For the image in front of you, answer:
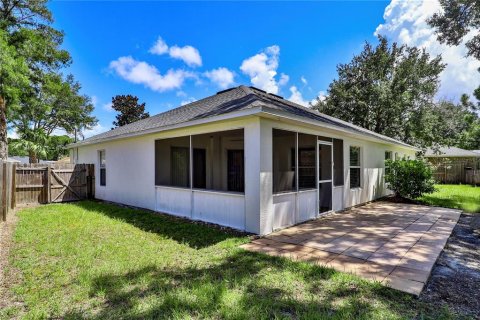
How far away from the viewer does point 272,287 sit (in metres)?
3.44

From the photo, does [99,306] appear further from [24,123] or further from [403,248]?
[24,123]

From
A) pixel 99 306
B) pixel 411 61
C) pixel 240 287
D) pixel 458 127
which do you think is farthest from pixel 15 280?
pixel 458 127

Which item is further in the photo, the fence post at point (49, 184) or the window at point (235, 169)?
the fence post at point (49, 184)

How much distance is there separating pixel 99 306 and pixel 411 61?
2452 cm

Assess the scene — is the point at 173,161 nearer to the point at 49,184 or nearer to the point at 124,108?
the point at 49,184

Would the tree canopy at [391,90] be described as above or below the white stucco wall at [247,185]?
above

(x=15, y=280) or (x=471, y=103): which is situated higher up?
(x=471, y=103)

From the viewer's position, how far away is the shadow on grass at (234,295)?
2852 mm

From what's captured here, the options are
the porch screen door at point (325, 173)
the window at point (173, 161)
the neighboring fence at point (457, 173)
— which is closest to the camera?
the porch screen door at point (325, 173)

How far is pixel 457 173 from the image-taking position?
20844mm

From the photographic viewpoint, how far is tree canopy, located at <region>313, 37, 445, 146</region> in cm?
2003

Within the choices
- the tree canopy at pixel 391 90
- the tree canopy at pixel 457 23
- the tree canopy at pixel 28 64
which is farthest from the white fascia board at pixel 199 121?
the tree canopy at pixel 391 90

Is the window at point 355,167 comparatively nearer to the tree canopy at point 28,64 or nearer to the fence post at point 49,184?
the fence post at point 49,184

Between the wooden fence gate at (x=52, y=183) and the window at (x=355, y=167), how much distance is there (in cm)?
1185
